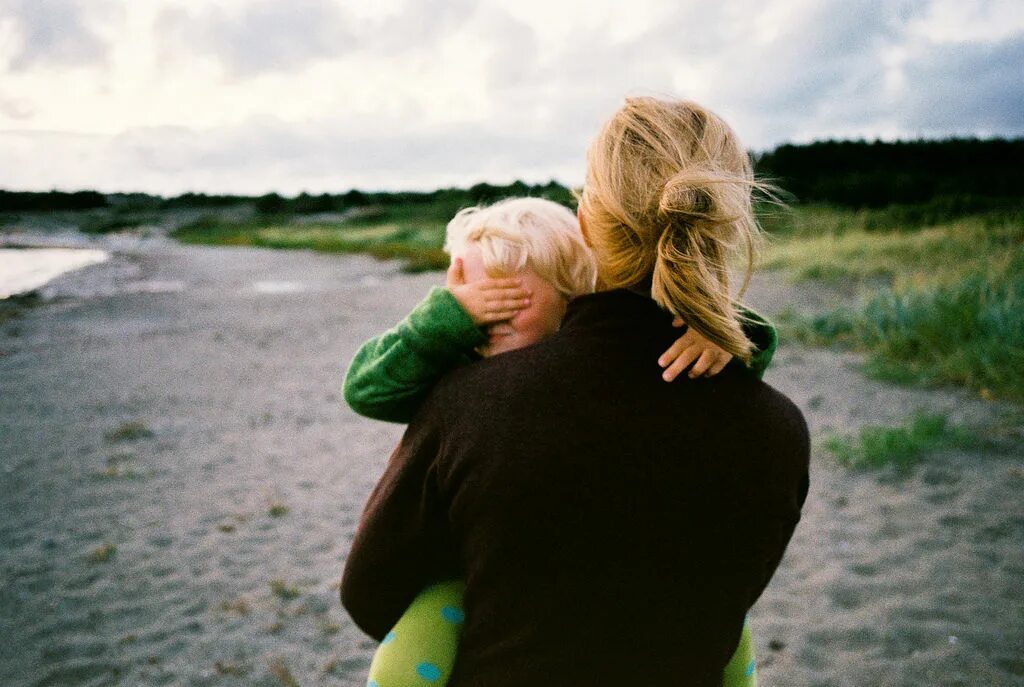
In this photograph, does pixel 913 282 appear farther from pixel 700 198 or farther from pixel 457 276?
pixel 700 198

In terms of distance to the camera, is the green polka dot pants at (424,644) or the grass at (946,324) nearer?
the green polka dot pants at (424,644)

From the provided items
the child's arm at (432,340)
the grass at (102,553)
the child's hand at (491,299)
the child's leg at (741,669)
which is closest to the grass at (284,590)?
the grass at (102,553)

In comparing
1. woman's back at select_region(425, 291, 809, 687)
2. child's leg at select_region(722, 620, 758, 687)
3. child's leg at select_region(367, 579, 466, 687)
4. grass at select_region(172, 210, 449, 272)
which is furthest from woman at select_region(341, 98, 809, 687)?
grass at select_region(172, 210, 449, 272)

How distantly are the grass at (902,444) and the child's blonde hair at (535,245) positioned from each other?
3973 millimetres

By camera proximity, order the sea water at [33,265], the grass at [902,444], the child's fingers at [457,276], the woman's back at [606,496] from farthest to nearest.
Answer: the sea water at [33,265] < the grass at [902,444] < the child's fingers at [457,276] < the woman's back at [606,496]

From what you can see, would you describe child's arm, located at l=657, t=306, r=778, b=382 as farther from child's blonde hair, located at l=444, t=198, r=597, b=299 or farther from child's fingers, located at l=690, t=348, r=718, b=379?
child's blonde hair, located at l=444, t=198, r=597, b=299

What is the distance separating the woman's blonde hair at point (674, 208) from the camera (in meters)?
1.09

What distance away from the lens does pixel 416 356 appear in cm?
140

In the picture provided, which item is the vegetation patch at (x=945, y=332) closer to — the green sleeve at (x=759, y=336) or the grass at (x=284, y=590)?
the green sleeve at (x=759, y=336)

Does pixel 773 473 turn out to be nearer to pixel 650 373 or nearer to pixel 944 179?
pixel 650 373

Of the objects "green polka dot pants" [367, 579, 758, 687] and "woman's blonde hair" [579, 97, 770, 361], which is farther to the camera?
"green polka dot pants" [367, 579, 758, 687]

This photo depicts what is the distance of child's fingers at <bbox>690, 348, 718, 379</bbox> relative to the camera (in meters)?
1.08

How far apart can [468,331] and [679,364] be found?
1.53 ft

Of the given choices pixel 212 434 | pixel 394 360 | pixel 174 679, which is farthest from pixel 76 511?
pixel 394 360
